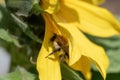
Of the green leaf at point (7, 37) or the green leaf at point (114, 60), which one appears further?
the green leaf at point (114, 60)

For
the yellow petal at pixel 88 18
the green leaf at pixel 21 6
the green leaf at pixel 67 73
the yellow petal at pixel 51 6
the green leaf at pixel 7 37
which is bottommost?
the green leaf at pixel 67 73

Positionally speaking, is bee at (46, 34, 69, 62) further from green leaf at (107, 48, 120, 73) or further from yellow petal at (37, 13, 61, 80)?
A: green leaf at (107, 48, 120, 73)

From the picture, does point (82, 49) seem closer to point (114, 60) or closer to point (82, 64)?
point (82, 64)

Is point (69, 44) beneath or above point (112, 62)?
above

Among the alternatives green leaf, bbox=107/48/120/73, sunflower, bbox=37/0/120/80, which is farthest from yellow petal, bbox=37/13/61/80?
green leaf, bbox=107/48/120/73

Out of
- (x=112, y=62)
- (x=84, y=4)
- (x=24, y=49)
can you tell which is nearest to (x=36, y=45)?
(x=24, y=49)

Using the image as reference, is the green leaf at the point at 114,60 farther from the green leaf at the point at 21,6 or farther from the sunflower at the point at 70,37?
the green leaf at the point at 21,6

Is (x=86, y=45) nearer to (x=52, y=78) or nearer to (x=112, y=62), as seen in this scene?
(x=52, y=78)

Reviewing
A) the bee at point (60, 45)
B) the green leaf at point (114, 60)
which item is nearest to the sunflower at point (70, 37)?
the bee at point (60, 45)
